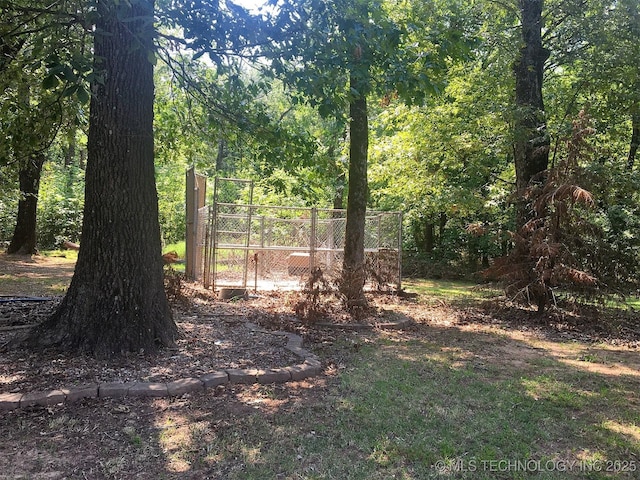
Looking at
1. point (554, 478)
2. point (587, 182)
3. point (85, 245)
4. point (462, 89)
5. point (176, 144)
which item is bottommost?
point (554, 478)

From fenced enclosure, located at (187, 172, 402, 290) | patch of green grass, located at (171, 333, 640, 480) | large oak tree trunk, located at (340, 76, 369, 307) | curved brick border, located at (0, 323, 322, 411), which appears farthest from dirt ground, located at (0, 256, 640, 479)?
fenced enclosure, located at (187, 172, 402, 290)

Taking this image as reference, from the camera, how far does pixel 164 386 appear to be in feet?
13.1

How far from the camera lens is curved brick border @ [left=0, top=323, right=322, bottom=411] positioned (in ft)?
11.8

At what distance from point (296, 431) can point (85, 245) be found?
9.07 ft

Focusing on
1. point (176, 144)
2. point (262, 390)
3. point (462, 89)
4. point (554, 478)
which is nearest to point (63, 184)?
point (176, 144)

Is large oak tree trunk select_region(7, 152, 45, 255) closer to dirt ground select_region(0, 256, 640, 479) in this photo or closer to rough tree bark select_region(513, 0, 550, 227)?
dirt ground select_region(0, 256, 640, 479)

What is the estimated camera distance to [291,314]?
7.60 m

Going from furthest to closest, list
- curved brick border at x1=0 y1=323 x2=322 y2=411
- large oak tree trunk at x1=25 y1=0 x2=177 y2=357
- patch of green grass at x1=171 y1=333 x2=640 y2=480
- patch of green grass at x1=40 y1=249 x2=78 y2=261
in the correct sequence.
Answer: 1. patch of green grass at x1=40 y1=249 x2=78 y2=261
2. large oak tree trunk at x1=25 y1=0 x2=177 y2=357
3. curved brick border at x1=0 y1=323 x2=322 y2=411
4. patch of green grass at x1=171 y1=333 x2=640 y2=480

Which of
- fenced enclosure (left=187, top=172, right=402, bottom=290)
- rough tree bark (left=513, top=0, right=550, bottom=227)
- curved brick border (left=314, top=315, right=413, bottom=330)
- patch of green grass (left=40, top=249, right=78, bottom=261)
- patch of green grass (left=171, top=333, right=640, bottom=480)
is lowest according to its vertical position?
patch of green grass (left=171, top=333, right=640, bottom=480)

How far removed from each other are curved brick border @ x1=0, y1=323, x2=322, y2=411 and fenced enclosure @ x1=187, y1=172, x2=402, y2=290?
5.01m

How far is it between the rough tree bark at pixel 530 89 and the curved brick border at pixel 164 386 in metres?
6.13

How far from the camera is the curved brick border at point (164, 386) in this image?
11.8ft

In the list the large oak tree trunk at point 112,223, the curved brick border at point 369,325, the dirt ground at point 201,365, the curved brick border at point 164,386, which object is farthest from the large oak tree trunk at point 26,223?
the curved brick border at point 164,386

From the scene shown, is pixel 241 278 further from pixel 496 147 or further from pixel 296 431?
pixel 296 431
